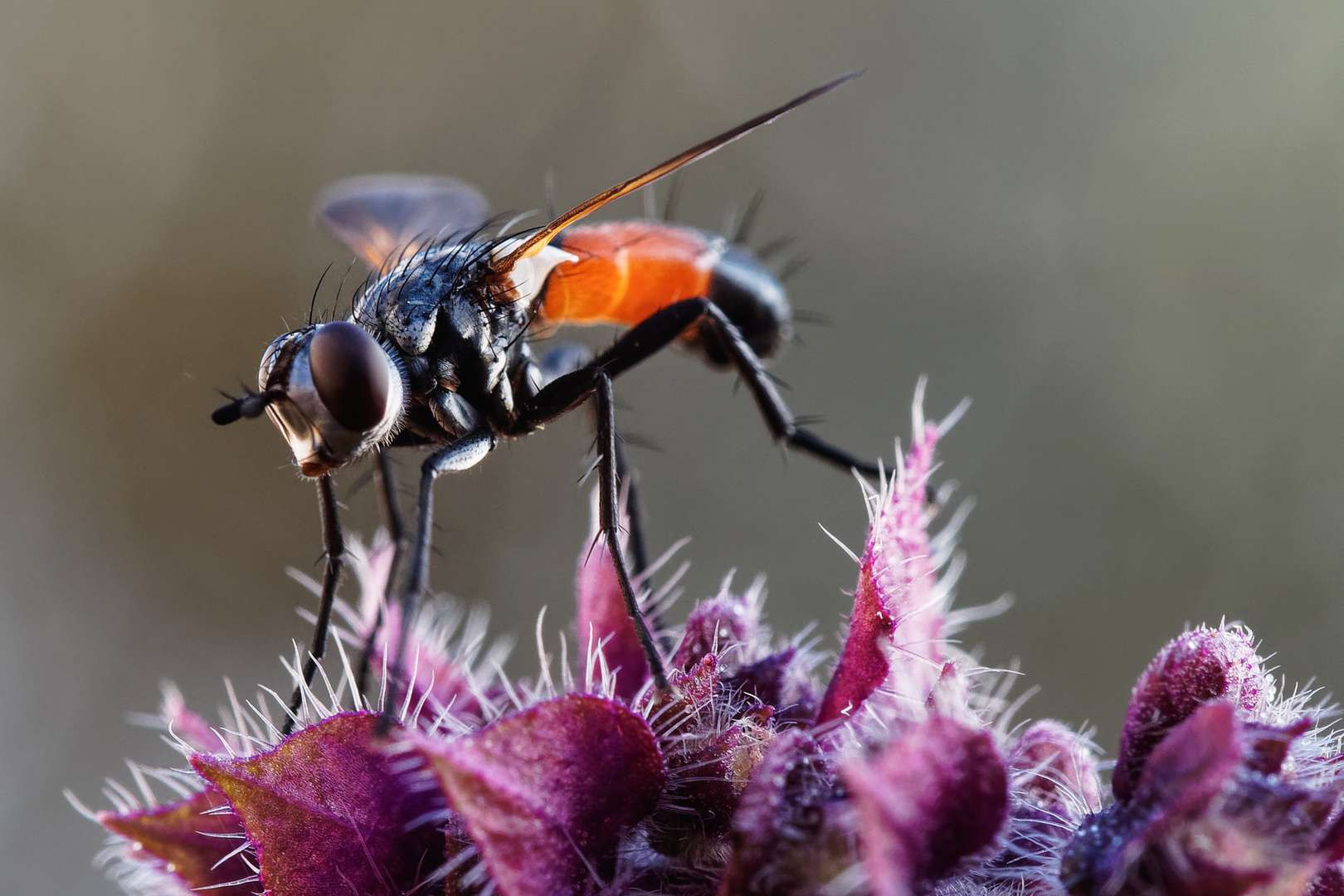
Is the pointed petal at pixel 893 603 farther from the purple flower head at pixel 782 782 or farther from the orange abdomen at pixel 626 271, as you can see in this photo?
the orange abdomen at pixel 626 271

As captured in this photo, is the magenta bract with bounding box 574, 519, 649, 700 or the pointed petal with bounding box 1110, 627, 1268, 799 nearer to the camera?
the pointed petal with bounding box 1110, 627, 1268, 799

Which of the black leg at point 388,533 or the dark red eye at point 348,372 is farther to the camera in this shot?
the dark red eye at point 348,372

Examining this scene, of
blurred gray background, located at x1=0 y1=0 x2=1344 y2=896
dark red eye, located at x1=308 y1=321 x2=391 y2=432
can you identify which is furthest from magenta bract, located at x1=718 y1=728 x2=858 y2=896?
blurred gray background, located at x1=0 y1=0 x2=1344 y2=896

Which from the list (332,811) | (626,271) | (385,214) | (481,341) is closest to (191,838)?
(332,811)

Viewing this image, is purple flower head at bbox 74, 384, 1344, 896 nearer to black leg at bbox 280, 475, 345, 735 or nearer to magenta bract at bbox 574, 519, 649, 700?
magenta bract at bbox 574, 519, 649, 700

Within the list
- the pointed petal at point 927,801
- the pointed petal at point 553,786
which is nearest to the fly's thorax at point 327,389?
the pointed petal at point 553,786

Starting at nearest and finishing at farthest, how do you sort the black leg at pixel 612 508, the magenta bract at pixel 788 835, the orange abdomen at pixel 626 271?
the magenta bract at pixel 788 835 → the black leg at pixel 612 508 → the orange abdomen at pixel 626 271

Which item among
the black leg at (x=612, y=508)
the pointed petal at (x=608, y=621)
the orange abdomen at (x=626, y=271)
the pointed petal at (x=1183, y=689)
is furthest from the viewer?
the orange abdomen at (x=626, y=271)
